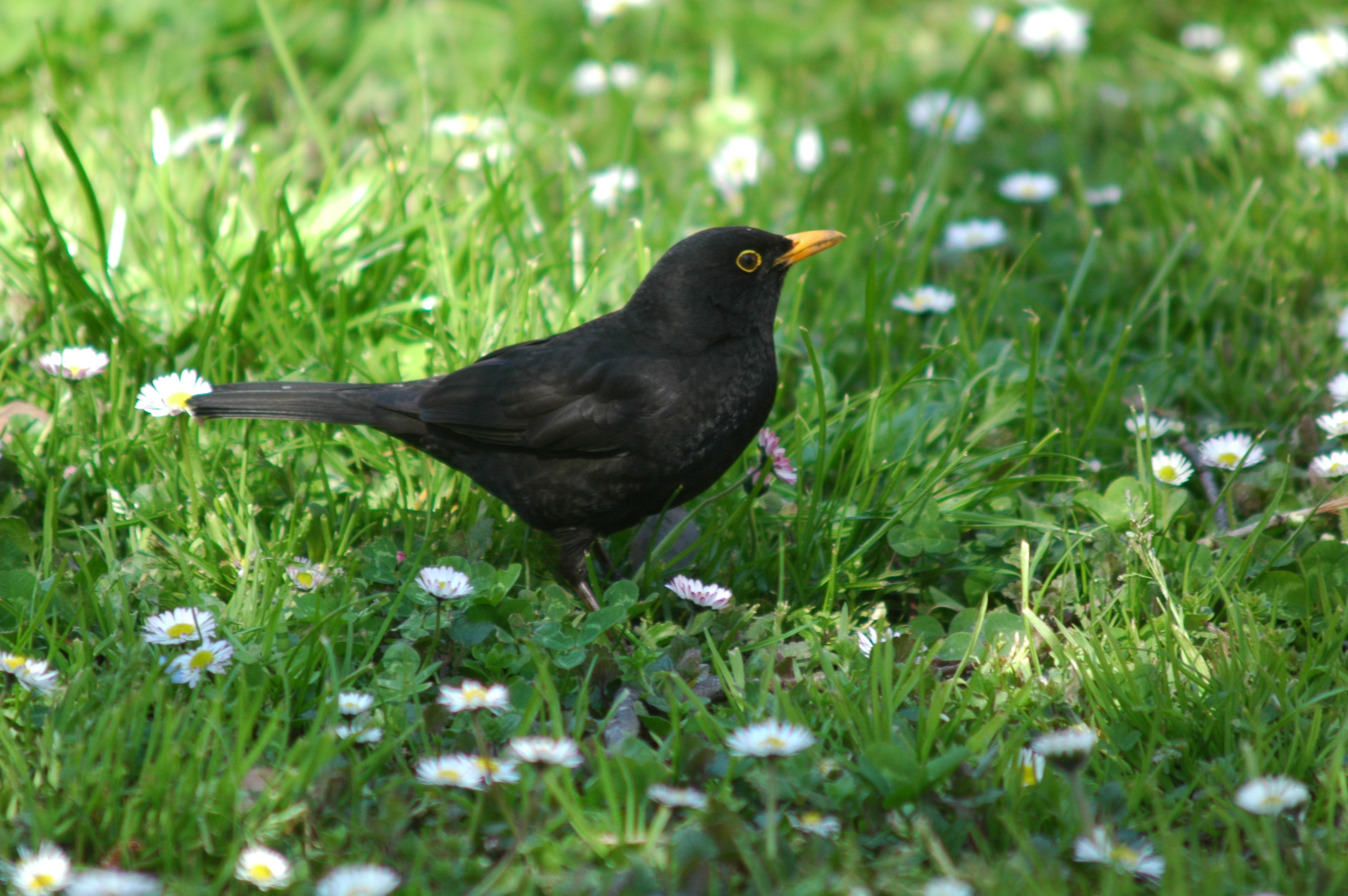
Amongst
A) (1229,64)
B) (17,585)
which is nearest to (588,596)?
(17,585)

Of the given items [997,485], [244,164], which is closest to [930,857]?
[997,485]

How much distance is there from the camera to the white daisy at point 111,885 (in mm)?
1973

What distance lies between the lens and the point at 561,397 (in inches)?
130

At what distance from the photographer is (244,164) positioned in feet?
17.6

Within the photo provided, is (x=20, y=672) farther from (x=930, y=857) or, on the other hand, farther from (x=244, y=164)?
(x=244, y=164)

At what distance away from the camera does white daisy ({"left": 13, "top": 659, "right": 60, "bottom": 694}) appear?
8.30 ft

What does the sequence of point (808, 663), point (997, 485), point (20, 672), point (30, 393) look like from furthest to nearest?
point (30, 393) < point (997, 485) < point (808, 663) < point (20, 672)

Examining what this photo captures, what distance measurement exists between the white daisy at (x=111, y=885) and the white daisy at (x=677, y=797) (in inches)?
33.6

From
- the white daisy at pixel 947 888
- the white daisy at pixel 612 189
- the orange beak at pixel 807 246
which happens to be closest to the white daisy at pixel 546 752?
the white daisy at pixel 947 888

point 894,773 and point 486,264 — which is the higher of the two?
point 486,264

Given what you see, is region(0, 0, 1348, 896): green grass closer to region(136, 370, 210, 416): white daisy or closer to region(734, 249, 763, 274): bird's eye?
region(136, 370, 210, 416): white daisy

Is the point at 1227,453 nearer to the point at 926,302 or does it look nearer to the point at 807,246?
the point at 926,302

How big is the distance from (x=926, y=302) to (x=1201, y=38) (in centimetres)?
338

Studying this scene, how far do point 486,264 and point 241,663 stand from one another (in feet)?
6.95
